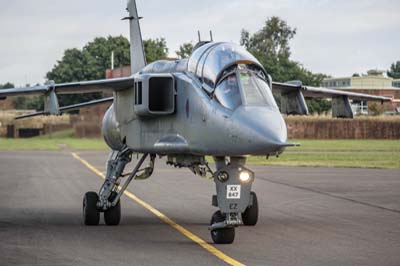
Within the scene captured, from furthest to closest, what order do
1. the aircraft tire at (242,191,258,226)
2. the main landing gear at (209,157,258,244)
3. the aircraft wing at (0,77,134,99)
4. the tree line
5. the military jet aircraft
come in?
the tree line → the aircraft tire at (242,191,258,226) → the aircraft wing at (0,77,134,99) → the main landing gear at (209,157,258,244) → the military jet aircraft

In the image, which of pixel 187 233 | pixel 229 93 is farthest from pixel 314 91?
pixel 229 93

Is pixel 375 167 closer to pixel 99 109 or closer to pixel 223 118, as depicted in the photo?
pixel 223 118

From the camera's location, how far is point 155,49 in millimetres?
126625

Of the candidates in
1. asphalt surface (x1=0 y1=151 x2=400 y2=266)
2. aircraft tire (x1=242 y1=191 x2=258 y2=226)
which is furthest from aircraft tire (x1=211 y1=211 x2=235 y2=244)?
aircraft tire (x1=242 y1=191 x2=258 y2=226)

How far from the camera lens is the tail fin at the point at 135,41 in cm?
2192

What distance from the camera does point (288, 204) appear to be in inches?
893

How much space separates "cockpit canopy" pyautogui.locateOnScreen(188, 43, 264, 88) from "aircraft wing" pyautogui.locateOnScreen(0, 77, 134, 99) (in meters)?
2.30

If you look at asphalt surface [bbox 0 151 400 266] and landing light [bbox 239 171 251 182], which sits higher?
landing light [bbox 239 171 251 182]

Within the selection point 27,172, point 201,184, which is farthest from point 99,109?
point 201,184

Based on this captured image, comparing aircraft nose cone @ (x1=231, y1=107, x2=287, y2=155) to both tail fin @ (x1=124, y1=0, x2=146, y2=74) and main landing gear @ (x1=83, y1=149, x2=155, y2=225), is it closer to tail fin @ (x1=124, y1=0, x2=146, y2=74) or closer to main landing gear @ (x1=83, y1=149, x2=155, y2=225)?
main landing gear @ (x1=83, y1=149, x2=155, y2=225)

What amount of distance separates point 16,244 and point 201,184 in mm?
14857

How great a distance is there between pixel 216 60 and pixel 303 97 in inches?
140

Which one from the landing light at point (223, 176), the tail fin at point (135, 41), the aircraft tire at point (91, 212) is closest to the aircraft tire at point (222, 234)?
the landing light at point (223, 176)

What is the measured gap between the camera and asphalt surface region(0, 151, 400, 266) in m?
13.6
